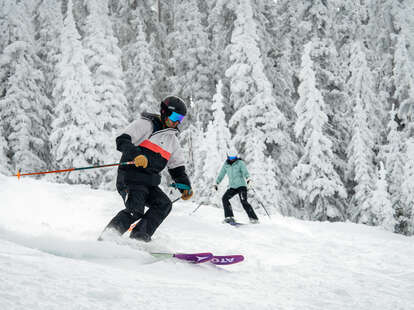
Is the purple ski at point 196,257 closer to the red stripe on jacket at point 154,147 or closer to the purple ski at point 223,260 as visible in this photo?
the purple ski at point 223,260

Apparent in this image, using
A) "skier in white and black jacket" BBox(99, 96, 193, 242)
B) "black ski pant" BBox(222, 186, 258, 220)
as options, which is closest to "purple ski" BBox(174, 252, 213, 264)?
"skier in white and black jacket" BBox(99, 96, 193, 242)

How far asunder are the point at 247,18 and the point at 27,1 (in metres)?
16.1

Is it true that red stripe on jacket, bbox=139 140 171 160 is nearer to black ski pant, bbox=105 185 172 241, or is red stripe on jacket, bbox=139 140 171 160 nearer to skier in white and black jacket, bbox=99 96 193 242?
skier in white and black jacket, bbox=99 96 193 242

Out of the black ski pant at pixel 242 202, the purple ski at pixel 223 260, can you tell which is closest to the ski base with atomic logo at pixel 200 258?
the purple ski at pixel 223 260

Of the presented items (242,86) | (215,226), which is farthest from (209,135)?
(215,226)

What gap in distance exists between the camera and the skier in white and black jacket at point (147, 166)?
4332 millimetres

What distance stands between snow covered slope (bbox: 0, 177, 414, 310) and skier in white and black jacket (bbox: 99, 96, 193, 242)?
289mm

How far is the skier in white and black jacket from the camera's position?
4332 millimetres

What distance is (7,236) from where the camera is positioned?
12.2 feet

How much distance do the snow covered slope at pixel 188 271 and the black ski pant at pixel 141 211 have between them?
0.63 ft

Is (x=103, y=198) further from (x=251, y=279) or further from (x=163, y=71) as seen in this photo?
(x=163, y=71)

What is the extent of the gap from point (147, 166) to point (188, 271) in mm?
1322

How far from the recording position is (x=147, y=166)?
4492 millimetres

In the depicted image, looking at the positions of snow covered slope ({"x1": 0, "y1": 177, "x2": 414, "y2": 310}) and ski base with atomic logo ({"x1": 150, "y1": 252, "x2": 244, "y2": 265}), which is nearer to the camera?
snow covered slope ({"x1": 0, "y1": 177, "x2": 414, "y2": 310})
